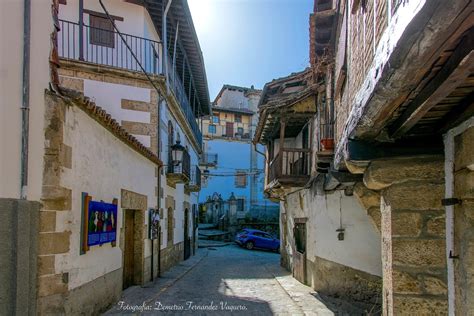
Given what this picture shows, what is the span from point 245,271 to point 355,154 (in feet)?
32.9

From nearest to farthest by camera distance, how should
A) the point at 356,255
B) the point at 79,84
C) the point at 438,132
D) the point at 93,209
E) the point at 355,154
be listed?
the point at 438,132 → the point at 355,154 → the point at 93,209 → the point at 356,255 → the point at 79,84

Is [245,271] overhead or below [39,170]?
below

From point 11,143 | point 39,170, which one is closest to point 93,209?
point 39,170

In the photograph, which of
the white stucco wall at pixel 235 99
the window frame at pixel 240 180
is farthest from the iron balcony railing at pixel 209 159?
the white stucco wall at pixel 235 99

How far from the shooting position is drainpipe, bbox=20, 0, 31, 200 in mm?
4094

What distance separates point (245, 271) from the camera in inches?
512

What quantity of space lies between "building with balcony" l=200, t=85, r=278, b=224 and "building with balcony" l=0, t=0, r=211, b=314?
69.7ft

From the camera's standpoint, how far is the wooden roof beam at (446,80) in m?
1.74

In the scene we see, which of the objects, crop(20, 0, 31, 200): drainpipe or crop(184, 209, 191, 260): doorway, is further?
crop(184, 209, 191, 260): doorway

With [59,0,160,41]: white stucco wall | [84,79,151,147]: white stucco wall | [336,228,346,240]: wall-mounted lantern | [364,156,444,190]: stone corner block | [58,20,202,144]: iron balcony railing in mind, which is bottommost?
[336,228,346,240]: wall-mounted lantern

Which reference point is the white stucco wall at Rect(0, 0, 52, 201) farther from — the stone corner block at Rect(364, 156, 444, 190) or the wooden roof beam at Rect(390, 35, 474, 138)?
the wooden roof beam at Rect(390, 35, 474, 138)

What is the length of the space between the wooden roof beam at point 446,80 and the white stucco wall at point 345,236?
4472 millimetres

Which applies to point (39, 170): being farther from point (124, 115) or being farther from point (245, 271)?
point (245, 271)

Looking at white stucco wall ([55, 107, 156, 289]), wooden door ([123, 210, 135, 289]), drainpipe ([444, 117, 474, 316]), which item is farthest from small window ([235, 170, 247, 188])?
drainpipe ([444, 117, 474, 316])
